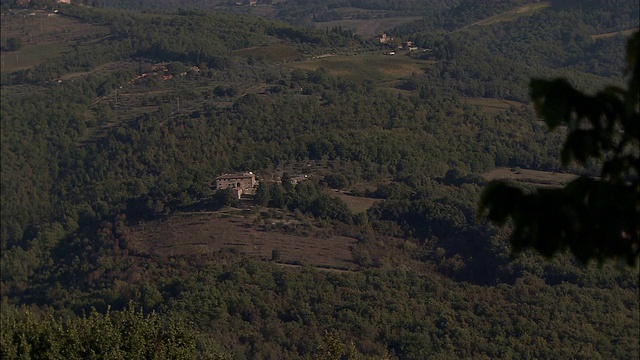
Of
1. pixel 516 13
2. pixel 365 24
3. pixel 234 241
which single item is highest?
pixel 234 241

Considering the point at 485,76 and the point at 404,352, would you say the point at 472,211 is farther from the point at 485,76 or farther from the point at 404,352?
the point at 485,76

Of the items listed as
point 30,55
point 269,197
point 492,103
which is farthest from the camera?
point 30,55

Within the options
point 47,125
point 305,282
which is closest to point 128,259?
point 305,282

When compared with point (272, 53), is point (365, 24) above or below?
below

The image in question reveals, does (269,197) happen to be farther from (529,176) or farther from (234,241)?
(529,176)

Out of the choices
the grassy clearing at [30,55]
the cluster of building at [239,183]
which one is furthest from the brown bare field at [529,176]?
the grassy clearing at [30,55]

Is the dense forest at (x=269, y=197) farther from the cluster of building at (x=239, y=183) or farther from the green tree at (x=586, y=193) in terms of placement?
the green tree at (x=586, y=193)

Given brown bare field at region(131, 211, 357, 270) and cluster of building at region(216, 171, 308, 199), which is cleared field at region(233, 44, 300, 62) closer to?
cluster of building at region(216, 171, 308, 199)

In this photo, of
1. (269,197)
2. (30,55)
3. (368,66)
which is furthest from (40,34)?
(269,197)
